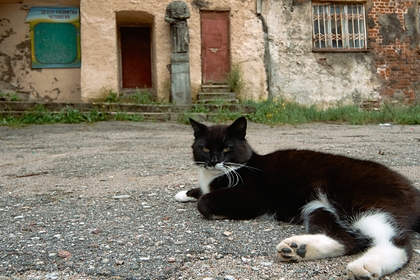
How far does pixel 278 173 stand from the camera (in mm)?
2455

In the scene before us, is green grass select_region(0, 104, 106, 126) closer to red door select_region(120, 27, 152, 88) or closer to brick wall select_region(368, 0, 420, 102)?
red door select_region(120, 27, 152, 88)

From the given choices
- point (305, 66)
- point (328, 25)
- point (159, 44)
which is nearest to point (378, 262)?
point (159, 44)

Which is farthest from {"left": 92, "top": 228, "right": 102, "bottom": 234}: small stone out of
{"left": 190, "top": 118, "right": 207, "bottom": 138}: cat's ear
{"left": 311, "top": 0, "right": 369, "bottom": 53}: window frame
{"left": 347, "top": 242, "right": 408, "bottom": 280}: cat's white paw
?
{"left": 311, "top": 0, "right": 369, "bottom": 53}: window frame

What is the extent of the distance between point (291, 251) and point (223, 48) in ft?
35.4

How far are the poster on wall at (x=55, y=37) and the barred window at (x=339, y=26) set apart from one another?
7.10m

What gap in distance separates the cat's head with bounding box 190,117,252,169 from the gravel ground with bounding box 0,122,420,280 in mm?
351

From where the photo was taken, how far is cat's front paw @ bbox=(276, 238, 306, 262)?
1791 mm

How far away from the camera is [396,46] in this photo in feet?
43.0

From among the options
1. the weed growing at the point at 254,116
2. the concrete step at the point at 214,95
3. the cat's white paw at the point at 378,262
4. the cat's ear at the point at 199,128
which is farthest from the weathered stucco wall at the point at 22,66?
the cat's white paw at the point at 378,262

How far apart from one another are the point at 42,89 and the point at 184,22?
15.2 feet

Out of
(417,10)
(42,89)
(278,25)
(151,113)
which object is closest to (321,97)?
(278,25)

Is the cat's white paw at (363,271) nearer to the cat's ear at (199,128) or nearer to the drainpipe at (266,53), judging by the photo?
the cat's ear at (199,128)

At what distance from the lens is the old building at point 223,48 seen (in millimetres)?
11512

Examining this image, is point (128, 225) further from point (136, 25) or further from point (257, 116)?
point (136, 25)
